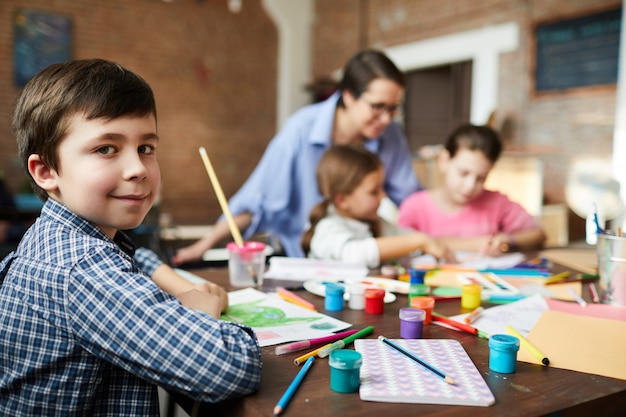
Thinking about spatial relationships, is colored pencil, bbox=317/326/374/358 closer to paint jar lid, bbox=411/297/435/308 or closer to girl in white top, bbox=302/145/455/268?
paint jar lid, bbox=411/297/435/308

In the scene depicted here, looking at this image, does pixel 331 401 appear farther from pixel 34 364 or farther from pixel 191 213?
pixel 191 213

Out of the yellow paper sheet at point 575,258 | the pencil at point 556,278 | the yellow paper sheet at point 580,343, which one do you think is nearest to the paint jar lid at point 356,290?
the yellow paper sheet at point 580,343

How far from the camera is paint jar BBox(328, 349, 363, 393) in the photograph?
28.2 inches

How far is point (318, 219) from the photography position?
1.85 metres

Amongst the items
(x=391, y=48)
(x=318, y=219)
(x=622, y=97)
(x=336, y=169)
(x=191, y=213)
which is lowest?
(x=191, y=213)

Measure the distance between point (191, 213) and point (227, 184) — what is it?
0.67 metres

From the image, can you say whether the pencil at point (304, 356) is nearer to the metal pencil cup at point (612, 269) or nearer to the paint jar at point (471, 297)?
the paint jar at point (471, 297)

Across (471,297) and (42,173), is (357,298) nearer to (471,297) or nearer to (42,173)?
(471,297)

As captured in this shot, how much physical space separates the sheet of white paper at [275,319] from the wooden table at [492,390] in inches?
2.6

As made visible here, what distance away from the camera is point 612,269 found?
4.02ft

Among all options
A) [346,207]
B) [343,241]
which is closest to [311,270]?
[343,241]

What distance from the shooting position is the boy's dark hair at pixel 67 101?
0.84m

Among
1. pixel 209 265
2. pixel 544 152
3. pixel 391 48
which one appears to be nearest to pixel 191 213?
pixel 391 48

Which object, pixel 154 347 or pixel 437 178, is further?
pixel 437 178
